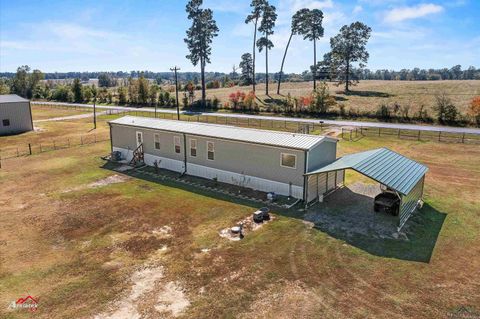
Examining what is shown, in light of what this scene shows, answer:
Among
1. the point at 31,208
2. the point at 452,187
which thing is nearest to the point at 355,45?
the point at 452,187

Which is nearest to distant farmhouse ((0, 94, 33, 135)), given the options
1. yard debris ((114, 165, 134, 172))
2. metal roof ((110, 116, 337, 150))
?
metal roof ((110, 116, 337, 150))

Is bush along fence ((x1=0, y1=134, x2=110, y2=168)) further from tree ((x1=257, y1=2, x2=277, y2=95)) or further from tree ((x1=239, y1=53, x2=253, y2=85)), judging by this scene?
tree ((x1=239, y1=53, x2=253, y2=85))

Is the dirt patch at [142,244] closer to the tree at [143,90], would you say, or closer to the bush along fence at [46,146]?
the bush along fence at [46,146]

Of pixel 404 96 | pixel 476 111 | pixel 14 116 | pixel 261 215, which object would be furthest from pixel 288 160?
pixel 404 96

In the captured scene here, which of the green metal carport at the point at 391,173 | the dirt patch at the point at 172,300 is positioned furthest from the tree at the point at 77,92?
the dirt patch at the point at 172,300

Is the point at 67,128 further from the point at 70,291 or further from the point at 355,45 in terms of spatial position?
the point at 355,45

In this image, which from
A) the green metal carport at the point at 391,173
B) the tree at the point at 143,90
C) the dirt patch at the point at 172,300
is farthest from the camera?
the tree at the point at 143,90
